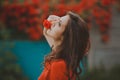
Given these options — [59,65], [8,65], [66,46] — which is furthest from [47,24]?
[8,65]

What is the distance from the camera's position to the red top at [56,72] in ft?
11.6

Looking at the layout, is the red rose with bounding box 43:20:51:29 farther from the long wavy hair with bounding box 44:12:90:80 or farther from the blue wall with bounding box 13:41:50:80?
the blue wall with bounding box 13:41:50:80

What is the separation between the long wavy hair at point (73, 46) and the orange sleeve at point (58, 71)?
0.06m

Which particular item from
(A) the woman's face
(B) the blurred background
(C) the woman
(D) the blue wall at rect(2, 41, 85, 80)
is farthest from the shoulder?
(D) the blue wall at rect(2, 41, 85, 80)

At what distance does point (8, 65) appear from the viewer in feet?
30.6

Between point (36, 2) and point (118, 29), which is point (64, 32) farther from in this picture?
point (118, 29)

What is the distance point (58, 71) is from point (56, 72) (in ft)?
0.05

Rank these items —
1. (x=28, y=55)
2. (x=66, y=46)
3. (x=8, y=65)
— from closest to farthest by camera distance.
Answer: (x=66, y=46), (x=8, y=65), (x=28, y=55)

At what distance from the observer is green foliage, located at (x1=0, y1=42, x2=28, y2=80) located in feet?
30.6

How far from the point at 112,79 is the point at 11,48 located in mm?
2126

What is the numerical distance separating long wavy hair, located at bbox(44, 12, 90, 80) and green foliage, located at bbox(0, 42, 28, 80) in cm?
570

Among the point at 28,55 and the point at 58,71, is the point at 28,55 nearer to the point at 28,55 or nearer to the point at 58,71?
the point at 28,55

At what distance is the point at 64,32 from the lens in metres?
3.67

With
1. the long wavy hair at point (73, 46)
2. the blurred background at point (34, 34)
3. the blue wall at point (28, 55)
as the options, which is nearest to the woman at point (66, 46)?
the long wavy hair at point (73, 46)
